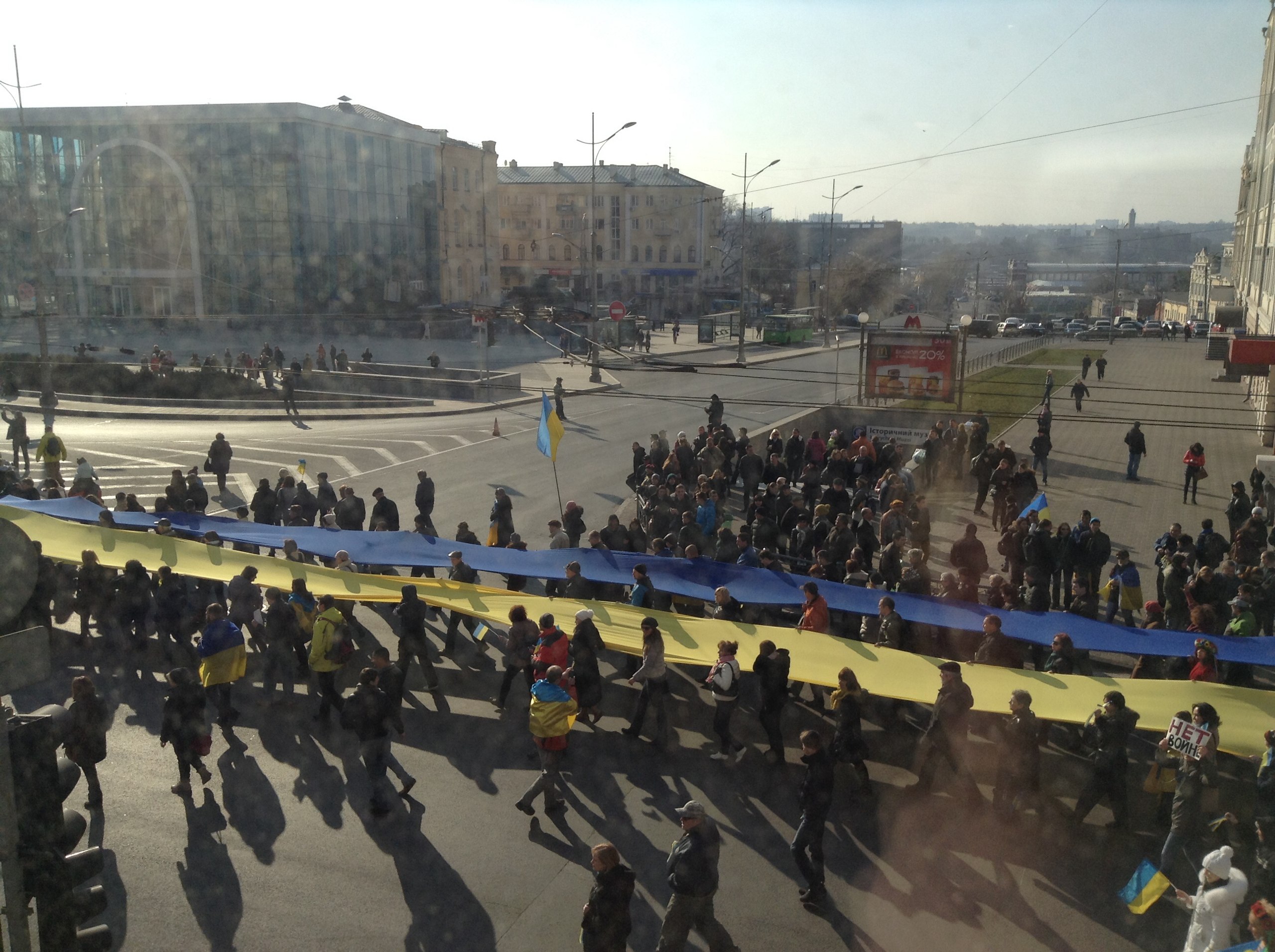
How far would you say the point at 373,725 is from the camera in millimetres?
8484

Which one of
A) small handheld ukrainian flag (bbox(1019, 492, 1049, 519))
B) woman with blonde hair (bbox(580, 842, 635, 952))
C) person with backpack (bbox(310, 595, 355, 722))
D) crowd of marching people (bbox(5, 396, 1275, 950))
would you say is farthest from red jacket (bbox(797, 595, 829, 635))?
small handheld ukrainian flag (bbox(1019, 492, 1049, 519))

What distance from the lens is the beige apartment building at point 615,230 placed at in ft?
307

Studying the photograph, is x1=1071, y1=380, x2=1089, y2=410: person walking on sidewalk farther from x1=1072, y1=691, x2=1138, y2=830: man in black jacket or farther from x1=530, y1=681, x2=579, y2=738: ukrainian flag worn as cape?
x1=530, y1=681, x2=579, y2=738: ukrainian flag worn as cape

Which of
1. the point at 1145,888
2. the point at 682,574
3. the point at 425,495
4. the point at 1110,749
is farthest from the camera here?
the point at 425,495

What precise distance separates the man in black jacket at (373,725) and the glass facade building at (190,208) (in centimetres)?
5772

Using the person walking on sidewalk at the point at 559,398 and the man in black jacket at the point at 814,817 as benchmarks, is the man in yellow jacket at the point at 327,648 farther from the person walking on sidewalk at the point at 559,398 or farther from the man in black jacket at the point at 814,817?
the person walking on sidewalk at the point at 559,398

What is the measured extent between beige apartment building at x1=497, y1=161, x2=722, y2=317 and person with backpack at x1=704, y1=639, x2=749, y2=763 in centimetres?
8423

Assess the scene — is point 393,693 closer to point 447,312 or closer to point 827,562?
point 827,562

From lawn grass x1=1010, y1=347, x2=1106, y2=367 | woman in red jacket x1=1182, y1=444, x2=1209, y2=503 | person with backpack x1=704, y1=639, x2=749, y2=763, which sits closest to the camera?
person with backpack x1=704, y1=639, x2=749, y2=763

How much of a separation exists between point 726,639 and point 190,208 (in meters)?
61.1

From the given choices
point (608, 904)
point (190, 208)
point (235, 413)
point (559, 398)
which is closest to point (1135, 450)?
point (559, 398)

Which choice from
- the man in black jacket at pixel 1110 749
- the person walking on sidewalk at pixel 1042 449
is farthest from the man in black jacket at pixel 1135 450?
the man in black jacket at pixel 1110 749

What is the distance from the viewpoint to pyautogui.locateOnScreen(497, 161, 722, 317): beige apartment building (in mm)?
93688

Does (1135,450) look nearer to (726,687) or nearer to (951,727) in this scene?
(951,727)
